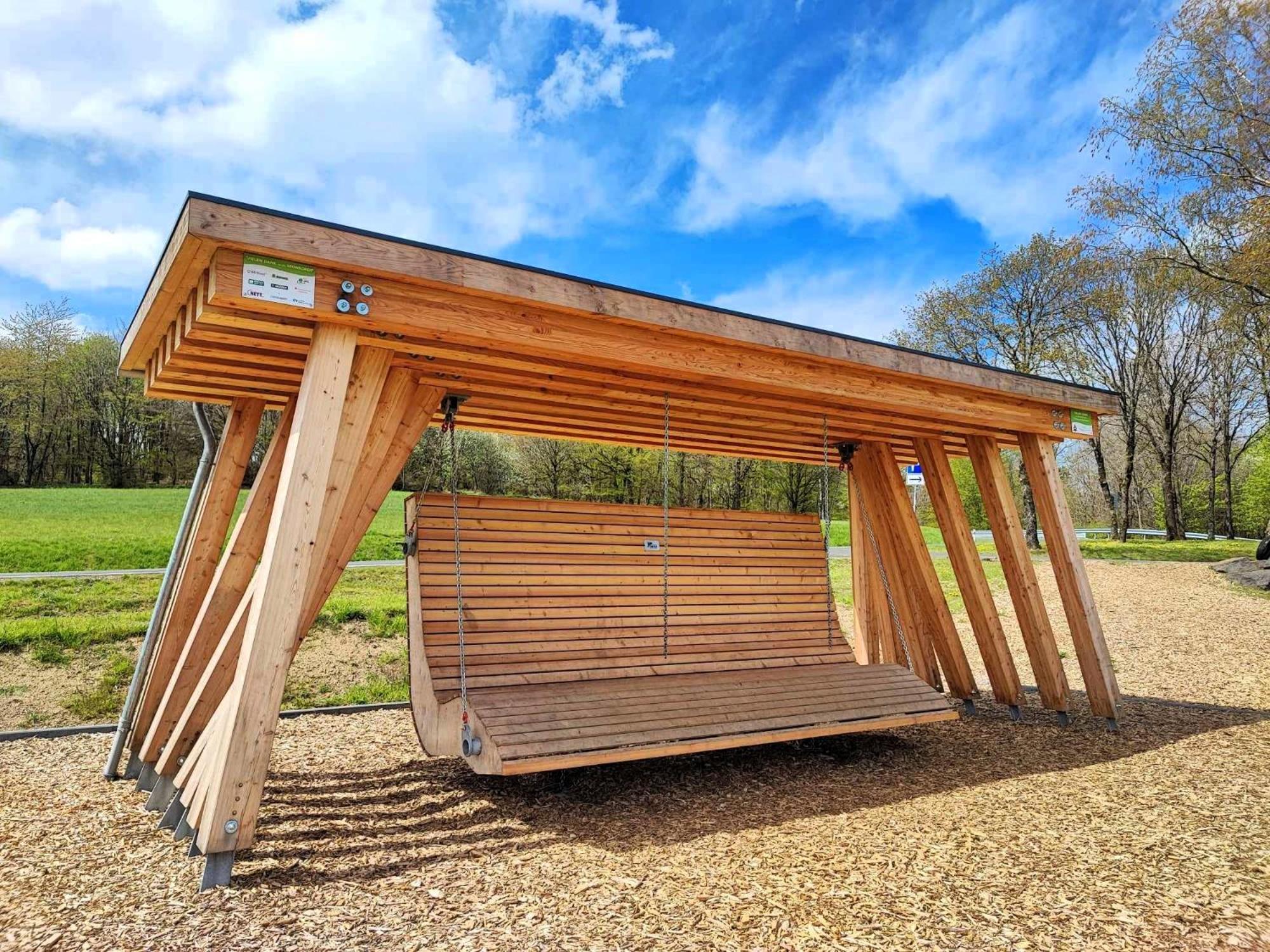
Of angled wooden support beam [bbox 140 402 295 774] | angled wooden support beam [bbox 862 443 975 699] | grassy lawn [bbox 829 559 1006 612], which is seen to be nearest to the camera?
angled wooden support beam [bbox 140 402 295 774]

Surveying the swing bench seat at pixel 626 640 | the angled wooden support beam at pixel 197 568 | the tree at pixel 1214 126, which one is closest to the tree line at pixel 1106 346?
the tree at pixel 1214 126

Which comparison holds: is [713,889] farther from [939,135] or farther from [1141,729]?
[939,135]

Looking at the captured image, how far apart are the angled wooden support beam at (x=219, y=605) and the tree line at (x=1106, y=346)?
950 cm

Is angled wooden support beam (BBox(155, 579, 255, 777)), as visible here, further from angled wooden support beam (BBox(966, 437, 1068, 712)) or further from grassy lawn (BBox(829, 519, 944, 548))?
grassy lawn (BBox(829, 519, 944, 548))

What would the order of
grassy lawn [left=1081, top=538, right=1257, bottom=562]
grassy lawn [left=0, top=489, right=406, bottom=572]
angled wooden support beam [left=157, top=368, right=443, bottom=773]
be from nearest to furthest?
1. angled wooden support beam [left=157, top=368, right=443, bottom=773]
2. grassy lawn [left=0, top=489, right=406, bottom=572]
3. grassy lawn [left=1081, top=538, right=1257, bottom=562]

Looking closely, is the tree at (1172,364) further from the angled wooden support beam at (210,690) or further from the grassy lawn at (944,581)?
the angled wooden support beam at (210,690)

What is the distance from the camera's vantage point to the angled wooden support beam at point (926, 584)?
724 cm

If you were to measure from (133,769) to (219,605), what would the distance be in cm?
152

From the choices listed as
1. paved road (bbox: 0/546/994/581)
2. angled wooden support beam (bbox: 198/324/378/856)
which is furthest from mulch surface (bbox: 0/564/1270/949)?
paved road (bbox: 0/546/994/581)

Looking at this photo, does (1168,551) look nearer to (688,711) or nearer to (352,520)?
(688,711)

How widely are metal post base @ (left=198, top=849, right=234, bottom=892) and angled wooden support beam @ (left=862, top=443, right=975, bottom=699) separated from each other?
595 centimetres

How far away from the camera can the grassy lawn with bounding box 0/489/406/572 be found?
1339cm

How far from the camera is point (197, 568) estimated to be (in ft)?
16.6

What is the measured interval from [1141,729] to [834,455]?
357 centimetres
